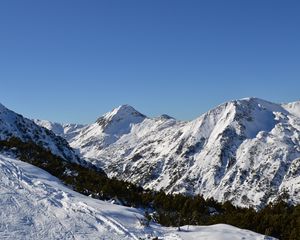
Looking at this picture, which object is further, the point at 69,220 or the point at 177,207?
the point at 177,207

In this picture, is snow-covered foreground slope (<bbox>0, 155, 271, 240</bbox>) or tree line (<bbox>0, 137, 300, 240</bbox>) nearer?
snow-covered foreground slope (<bbox>0, 155, 271, 240</bbox>)

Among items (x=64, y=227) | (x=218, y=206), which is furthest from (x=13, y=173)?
(x=218, y=206)

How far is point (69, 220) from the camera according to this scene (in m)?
15.1

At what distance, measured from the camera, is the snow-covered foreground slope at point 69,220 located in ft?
45.3

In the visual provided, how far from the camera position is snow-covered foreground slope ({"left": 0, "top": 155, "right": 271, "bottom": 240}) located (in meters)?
13.8

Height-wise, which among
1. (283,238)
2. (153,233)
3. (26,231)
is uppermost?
(283,238)

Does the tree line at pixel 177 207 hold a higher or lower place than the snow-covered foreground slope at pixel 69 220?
higher

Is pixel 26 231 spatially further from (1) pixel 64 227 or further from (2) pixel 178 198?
(2) pixel 178 198

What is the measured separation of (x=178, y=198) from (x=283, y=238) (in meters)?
7.80

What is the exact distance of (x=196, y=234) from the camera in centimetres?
1460

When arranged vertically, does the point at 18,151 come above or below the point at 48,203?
above

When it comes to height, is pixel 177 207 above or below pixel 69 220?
above

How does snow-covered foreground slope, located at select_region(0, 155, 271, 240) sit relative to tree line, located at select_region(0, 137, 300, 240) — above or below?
below

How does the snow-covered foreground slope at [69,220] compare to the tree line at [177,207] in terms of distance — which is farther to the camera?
the tree line at [177,207]
